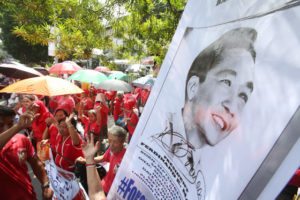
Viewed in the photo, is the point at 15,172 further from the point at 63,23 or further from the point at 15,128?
the point at 63,23

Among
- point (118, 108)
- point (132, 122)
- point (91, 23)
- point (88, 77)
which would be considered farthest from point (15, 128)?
point (88, 77)

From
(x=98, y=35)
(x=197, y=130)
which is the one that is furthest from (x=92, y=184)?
(x=98, y=35)

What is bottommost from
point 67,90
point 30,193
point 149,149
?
point 30,193

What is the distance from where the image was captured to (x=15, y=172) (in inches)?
110

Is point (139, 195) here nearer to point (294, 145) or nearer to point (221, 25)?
point (221, 25)

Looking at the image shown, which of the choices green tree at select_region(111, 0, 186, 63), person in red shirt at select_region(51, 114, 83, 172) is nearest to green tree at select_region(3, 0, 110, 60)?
green tree at select_region(111, 0, 186, 63)

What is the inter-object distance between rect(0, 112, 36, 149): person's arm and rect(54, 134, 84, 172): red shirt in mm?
1328

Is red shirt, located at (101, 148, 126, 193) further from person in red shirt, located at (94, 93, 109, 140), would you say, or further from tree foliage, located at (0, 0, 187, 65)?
person in red shirt, located at (94, 93, 109, 140)

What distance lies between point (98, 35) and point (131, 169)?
4.03 metres

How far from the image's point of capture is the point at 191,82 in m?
1.13

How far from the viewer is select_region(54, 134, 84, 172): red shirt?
389cm

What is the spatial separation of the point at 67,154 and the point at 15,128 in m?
1.43

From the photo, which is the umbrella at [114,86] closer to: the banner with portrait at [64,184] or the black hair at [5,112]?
the banner with portrait at [64,184]

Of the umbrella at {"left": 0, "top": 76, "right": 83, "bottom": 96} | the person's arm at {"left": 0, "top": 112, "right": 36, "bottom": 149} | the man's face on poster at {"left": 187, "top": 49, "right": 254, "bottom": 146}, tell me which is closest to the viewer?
the man's face on poster at {"left": 187, "top": 49, "right": 254, "bottom": 146}
